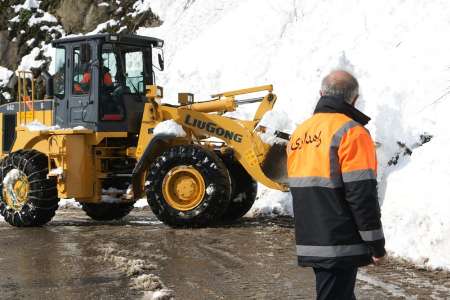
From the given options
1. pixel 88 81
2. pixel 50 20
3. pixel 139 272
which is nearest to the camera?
pixel 139 272

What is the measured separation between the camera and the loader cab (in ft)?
36.9

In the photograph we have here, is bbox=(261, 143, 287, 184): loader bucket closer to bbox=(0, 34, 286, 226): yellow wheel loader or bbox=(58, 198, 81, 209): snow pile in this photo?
bbox=(0, 34, 286, 226): yellow wheel loader

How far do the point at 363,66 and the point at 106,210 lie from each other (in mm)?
6718

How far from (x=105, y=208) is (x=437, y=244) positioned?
7.05 m

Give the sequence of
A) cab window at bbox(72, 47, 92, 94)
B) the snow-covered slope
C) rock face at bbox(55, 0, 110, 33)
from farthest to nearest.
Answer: rock face at bbox(55, 0, 110, 33)
cab window at bbox(72, 47, 92, 94)
the snow-covered slope

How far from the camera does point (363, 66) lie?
15891 mm

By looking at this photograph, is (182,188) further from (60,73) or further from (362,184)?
(362,184)

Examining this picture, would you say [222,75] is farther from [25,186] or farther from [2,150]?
[25,186]

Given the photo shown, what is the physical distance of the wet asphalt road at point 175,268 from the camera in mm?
6141

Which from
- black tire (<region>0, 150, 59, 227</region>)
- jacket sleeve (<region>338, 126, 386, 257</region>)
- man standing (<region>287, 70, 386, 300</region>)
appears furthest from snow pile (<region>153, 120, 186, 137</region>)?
jacket sleeve (<region>338, 126, 386, 257</region>)

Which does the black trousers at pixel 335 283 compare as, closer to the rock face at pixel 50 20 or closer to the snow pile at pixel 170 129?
the snow pile at pixel 170 129

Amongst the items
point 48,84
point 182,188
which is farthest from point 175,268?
point 48,84

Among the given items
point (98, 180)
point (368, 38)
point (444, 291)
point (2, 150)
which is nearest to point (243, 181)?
point (98, 180)

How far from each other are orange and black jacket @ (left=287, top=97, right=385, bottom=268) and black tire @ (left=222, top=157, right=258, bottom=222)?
23.9ft
